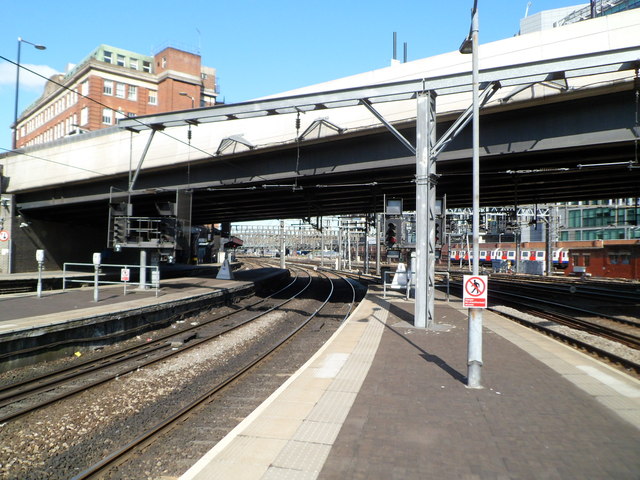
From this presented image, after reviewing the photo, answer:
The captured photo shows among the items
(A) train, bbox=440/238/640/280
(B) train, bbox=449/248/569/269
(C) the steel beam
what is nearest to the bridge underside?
(C) the steel beam

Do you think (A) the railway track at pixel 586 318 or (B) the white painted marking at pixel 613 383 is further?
(A) the railway track at pixel 586 318

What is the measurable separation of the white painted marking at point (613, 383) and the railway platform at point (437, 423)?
3 cm

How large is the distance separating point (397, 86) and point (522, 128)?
461 cm

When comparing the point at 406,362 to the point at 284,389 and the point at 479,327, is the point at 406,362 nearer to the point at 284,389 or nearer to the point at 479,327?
the point at 479,327

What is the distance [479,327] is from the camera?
7.94m

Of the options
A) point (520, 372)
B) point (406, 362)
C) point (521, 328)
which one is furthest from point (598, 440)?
point (521, 328)

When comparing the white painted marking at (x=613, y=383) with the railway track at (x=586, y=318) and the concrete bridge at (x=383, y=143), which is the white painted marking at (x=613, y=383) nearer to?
the railway track at (x=586, y=318)

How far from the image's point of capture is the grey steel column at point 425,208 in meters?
13.5

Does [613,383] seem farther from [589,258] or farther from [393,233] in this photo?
[589,258]

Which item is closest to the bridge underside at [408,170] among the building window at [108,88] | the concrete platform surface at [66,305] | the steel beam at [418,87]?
the steel beam at [418,87]

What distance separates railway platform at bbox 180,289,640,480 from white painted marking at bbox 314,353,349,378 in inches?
0.9

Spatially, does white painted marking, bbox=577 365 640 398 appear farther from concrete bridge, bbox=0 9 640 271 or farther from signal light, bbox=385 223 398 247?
signal light, bbox=385 223 398 247

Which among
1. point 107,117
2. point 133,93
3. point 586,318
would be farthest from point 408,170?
point 133,93

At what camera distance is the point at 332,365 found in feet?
30.2
